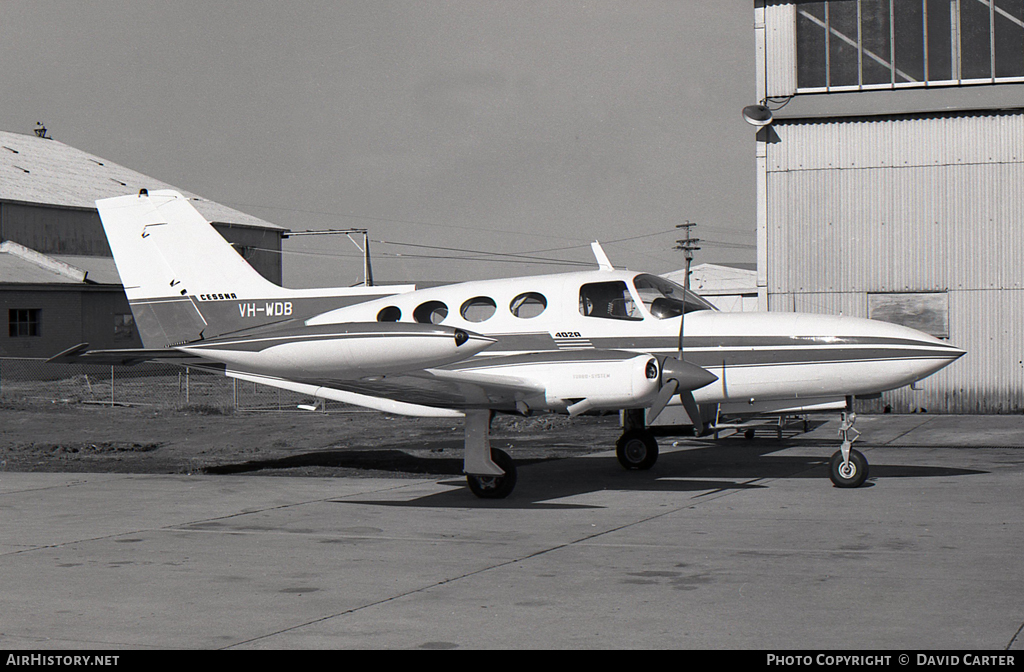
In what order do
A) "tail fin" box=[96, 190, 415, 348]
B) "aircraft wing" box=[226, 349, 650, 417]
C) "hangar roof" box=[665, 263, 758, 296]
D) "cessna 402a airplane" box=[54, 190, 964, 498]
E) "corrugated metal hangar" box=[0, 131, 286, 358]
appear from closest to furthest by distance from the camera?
1. "cessna 402a airplane" box=[54, 190, 964, 498]
2. "aircraft wing" box=[226, 349, 650, 417]
3. "tail fin" box=[96, 190, 415, 348]
4. "corrugated metal hangar" box=[0, 131, 286, 358]
5. "hangar roof" box=[665, 263, 758, 296]

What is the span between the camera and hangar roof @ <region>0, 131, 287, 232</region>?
4581 cm

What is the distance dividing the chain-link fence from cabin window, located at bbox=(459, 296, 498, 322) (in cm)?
1210

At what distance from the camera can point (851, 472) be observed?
12.5 metres

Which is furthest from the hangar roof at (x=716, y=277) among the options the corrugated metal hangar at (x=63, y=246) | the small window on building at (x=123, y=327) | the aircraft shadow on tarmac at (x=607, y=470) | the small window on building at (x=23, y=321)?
the aircraft shadow on tarmac at (x=607, y=470)

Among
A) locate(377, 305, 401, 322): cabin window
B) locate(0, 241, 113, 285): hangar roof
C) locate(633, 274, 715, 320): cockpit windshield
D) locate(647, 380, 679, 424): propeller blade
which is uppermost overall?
locate(0, 241, 113, 285): hangar roof

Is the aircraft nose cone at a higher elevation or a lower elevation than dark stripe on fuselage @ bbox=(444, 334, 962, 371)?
lower

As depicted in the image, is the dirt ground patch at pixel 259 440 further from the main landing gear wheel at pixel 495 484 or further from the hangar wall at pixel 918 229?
the hangar wall at pixel 918 229

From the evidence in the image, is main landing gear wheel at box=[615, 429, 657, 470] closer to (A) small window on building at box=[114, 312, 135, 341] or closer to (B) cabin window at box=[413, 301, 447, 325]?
(B) cabin window at box=[413, 301, 447, 325]

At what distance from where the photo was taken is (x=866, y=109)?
2517 cm

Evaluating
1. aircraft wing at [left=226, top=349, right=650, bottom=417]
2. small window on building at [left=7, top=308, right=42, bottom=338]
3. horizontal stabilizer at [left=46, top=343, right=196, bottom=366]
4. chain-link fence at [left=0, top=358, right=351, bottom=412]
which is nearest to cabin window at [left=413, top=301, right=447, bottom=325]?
aircraft wing at [left=226, top=349, right=650, bottom=417]

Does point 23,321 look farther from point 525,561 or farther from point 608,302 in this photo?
point 525,561

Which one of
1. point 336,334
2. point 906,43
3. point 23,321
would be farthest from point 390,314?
point 23,321

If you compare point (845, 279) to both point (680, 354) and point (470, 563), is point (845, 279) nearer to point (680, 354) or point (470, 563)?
point (680, 354)
